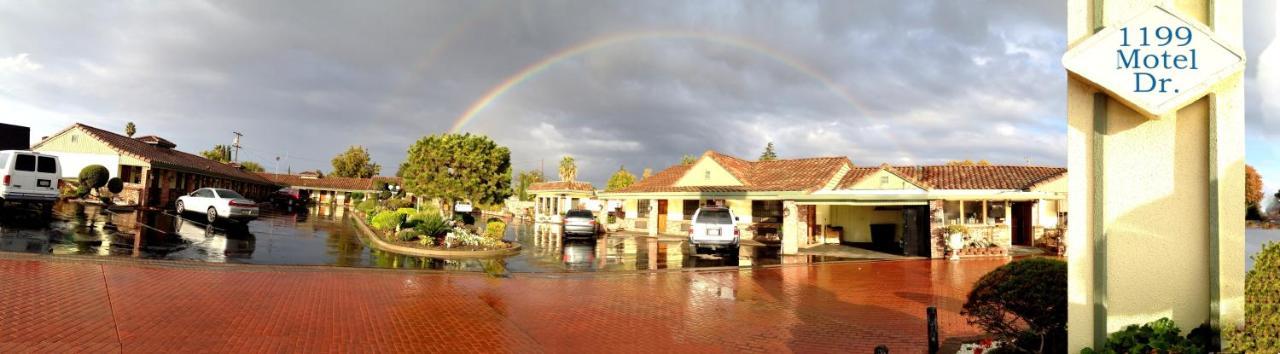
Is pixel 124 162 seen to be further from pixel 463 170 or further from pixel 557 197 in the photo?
pixel 557 197

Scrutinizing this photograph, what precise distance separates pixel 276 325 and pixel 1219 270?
9.36 m

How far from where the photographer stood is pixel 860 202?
69.1ft

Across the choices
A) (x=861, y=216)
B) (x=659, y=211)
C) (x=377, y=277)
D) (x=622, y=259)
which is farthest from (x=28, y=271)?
(x=861, y=216)

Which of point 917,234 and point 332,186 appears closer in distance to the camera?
point 917,234

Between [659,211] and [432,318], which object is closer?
[432,318]

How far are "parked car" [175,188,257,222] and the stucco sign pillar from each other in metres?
23.3

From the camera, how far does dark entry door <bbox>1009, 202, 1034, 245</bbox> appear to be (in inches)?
1003

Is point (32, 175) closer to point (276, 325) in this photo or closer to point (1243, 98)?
point (276, 325)

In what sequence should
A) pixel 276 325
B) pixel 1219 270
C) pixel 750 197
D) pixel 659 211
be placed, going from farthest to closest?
pixel 659 211 → pixel 750 197 → pixel 276 325 → pixel 1219 270

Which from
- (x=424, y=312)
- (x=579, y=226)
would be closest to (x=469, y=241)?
(x=579, y=226)

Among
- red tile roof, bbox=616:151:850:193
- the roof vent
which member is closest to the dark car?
the roof vent

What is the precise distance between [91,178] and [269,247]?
1746 cm

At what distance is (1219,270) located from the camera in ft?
14.6

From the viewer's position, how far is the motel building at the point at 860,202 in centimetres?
2075
